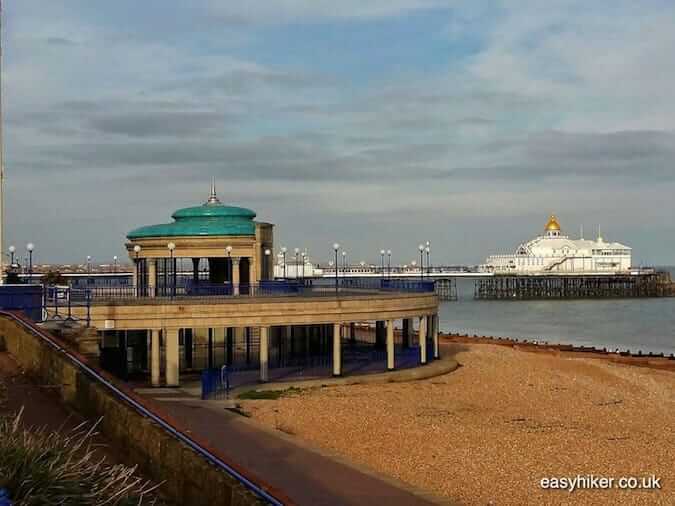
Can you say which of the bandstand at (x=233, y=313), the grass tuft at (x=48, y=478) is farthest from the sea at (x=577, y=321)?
the grass tuft at (x=48, y=478)

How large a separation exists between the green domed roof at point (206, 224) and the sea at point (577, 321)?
3561 cm

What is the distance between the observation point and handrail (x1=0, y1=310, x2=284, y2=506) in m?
8.88

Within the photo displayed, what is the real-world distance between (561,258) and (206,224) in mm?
142266

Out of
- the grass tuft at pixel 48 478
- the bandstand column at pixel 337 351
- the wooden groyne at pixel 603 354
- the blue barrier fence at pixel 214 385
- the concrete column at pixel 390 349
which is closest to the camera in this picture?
the grass tuft at pixel 48 478

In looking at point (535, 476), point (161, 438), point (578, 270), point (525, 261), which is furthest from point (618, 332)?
point (525, 261)

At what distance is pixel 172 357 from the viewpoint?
28.2 m

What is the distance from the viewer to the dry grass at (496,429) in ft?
55.0

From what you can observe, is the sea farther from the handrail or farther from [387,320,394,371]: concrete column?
the handrail

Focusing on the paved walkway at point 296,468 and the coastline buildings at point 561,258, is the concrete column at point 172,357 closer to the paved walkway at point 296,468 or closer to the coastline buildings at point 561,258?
the paved walkway at point 296,468

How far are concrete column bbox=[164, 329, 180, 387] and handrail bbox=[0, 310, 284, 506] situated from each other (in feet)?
34.4

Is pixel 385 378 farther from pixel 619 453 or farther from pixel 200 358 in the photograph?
pixel 619 453

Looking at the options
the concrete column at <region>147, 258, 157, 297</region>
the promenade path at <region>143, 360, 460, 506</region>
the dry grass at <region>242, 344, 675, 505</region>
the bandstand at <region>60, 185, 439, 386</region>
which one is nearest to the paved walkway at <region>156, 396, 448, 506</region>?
the promenade path at <region>143, 360, 460, 506</region>

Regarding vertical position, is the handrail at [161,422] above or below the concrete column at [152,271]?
below

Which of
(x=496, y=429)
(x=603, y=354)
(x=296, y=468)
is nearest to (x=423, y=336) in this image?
(x=496, y=429)
